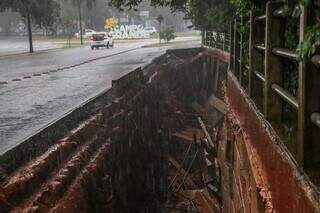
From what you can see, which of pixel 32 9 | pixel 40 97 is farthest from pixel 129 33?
pixel 40 97

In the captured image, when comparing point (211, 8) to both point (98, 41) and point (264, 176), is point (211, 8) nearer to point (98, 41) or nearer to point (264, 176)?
point (264, 176)

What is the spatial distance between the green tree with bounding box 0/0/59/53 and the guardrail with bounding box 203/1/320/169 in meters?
36.2

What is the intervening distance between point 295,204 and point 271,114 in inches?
74.4

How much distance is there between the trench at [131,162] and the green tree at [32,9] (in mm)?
23654

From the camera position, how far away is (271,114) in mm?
5195

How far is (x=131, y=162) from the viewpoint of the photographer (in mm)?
10930

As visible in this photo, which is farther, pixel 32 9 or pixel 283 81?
pixel 32 9

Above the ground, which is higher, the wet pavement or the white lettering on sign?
the white lettering on sign

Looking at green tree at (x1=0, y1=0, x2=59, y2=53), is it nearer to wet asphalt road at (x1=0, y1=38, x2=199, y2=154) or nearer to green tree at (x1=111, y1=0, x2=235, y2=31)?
green tree at (x1=111, y1=0, x2=235, y2=31)

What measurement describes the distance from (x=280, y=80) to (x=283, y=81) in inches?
5.4

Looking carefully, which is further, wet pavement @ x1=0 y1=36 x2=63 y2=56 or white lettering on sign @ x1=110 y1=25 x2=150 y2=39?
white lettering on sign @ x1=110 y1=25 x2=150 y2=39

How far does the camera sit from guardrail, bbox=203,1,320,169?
3.32m

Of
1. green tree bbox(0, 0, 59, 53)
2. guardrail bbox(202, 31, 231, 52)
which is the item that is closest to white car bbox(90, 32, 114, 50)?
green tree bbox(0, 0, 59, 53)

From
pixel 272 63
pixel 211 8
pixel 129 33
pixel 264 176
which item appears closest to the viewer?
pixel 264 176
